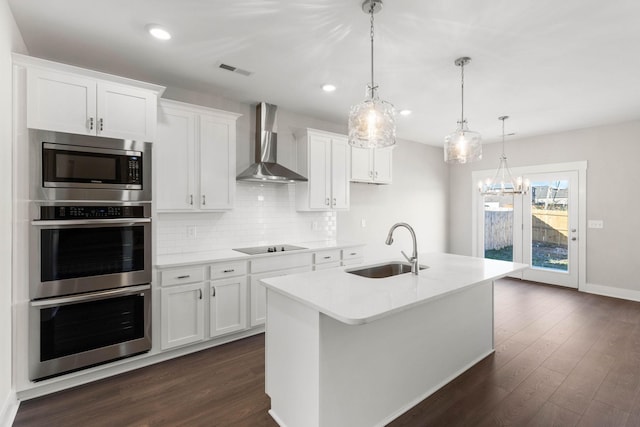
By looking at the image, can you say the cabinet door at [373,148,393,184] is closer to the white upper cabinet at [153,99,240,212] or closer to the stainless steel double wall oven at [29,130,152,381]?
the white upper cabinet at [153,99,240,212]

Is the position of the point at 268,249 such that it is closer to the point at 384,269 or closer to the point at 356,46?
the point at 384,269

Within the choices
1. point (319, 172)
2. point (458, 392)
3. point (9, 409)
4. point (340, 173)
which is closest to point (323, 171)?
point (319, 172)

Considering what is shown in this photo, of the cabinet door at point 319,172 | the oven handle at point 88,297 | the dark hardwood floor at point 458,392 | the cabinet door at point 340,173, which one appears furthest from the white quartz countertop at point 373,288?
the cabinet door at point 340,173

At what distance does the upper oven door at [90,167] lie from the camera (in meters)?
2.34

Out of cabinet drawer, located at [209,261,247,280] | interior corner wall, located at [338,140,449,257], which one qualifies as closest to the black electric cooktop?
cabinet drawer, located at [209,261,247,280]

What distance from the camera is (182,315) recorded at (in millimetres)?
2916

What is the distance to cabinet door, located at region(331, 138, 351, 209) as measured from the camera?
437 cm

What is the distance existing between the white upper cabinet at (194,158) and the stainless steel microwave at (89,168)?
176 mm

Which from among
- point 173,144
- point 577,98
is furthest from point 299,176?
point 577,98

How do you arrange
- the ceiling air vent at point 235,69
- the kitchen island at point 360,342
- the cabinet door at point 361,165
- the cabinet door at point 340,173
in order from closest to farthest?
the kitchen island at point 360,342 < the ceiling air vent at point 235,69 < the cabinet door at point 340,173 < the cabinet door at point 361,165

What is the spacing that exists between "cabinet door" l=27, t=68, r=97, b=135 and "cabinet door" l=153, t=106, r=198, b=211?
613mm

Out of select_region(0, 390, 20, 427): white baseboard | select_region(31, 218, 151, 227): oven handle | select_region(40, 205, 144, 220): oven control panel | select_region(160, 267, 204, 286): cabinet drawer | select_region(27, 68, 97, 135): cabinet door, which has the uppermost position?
select_region(27, 68, 97, 135): cabinet door

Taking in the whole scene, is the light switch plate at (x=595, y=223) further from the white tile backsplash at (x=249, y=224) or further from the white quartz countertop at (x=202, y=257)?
the white quartz countertop at (x=202, y=257)

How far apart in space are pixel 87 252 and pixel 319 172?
8.73 ft
